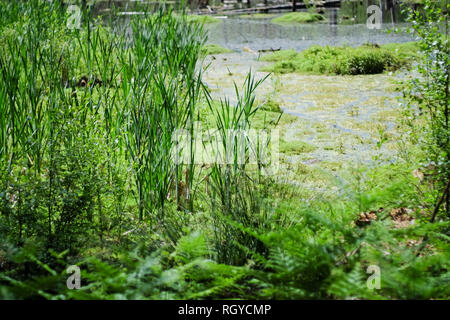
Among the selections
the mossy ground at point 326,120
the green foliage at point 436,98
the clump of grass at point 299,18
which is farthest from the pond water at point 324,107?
the clump of grass at point 299,18

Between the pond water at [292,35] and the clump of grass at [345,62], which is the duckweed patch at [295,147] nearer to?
the clump of grass at [345,62]

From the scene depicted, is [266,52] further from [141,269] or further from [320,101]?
[141,269]

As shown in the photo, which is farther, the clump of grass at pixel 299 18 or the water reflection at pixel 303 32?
the clump of grass at pixel 299 18

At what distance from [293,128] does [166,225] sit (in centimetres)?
272

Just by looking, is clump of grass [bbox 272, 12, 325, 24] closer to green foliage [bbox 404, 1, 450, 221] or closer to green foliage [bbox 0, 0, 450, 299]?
green foliage [bbox 0, 0, 450, 299]

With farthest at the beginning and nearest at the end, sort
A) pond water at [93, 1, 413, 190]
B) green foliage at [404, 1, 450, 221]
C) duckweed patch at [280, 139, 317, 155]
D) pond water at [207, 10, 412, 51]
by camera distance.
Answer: pond water at [207, 10, 412, 51]
duckweed patch at [280, 139, 317, 155]
pond water at [93, 1, 413, 190]
green foliage at [404, 1, 450, 221]

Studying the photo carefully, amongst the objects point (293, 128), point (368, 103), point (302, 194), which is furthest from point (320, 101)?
point (302, 194)

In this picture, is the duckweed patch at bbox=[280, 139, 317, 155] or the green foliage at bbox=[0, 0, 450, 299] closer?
the green foliage at bbox=[0, 0, 450, 299]

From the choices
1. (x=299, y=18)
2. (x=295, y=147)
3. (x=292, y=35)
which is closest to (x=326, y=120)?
(x=295, y=147)

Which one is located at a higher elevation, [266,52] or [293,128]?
[266,52]

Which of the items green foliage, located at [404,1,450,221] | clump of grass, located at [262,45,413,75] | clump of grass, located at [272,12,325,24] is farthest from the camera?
clump of grass, located at [272,12,325,24]

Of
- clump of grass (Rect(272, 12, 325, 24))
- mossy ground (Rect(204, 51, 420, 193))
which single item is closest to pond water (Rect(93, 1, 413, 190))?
mossy ground (Rect(204, 51, 420, 193))

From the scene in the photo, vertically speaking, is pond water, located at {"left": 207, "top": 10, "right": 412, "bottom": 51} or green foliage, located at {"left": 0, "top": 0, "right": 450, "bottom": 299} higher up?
pond water, located at {"left": 207, "top": 10, "right": 412, "bottom": 51}
